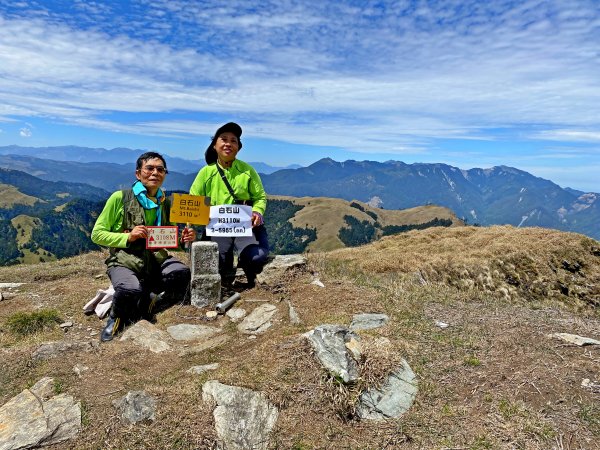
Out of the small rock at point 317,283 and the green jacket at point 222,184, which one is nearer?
the green jacket at point 222,184

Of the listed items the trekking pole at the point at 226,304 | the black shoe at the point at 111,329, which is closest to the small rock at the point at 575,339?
the trekking pole at the point at 226,304

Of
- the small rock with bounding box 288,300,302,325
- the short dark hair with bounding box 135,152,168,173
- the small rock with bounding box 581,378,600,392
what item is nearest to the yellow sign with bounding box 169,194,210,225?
the short dark hair with bounding box 135,152,168,173

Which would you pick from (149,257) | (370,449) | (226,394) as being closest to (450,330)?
(370,449)

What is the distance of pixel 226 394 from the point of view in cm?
544

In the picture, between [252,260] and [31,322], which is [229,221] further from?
[31,322]

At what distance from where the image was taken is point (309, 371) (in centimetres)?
585

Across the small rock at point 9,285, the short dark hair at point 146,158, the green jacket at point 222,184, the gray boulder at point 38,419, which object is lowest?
the small rock at point 9,285

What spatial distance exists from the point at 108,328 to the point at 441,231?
62.2 feet

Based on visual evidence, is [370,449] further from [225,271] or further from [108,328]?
[225,271]

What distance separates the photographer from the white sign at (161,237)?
835 centimetres

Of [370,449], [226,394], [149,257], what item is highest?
[149,257]

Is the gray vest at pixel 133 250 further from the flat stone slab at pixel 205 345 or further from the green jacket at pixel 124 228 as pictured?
the flat stone slab at pixel 205 345

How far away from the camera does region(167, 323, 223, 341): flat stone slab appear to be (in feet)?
26.0

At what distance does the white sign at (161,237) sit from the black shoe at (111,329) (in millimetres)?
1666
